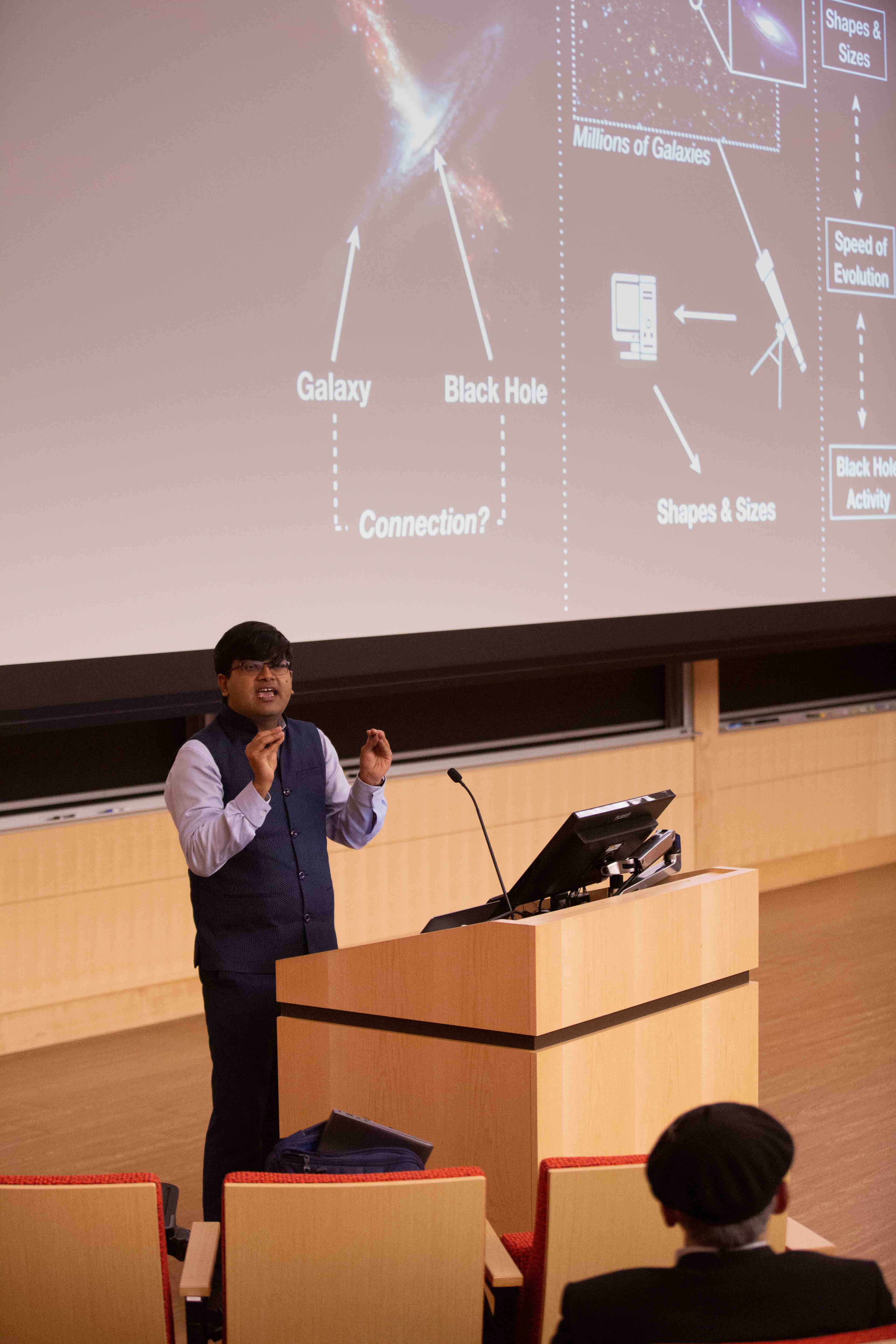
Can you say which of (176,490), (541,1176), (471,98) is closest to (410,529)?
(176,490)

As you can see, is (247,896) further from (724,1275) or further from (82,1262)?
(724,1275)

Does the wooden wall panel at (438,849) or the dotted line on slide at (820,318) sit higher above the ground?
the dotted line on slide at (820,318)

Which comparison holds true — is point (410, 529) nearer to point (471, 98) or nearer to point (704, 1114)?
point (471, 98)

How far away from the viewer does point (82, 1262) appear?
1.74 metres

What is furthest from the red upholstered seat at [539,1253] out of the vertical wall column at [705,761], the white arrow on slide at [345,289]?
the vertical wall column at [705,761]

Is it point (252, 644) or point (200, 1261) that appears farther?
→ point (252, 644)

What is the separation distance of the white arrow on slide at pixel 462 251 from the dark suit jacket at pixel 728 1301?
3.87 metres

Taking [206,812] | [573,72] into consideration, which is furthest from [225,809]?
[573,72]

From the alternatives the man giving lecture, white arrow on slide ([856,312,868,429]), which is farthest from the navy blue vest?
white arrow on slide ([856,312,868,429])

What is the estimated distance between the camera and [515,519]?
496 centimetres

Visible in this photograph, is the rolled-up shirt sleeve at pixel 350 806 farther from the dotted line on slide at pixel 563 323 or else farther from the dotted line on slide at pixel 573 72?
the dotted line on slide at pixel 573 72

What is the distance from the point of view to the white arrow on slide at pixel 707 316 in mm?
5457

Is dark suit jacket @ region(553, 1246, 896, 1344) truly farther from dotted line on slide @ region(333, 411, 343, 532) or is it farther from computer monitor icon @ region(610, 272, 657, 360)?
computer monitor icon @ region(610, 272, 657, 360)

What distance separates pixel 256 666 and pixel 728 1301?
1.61 meters
